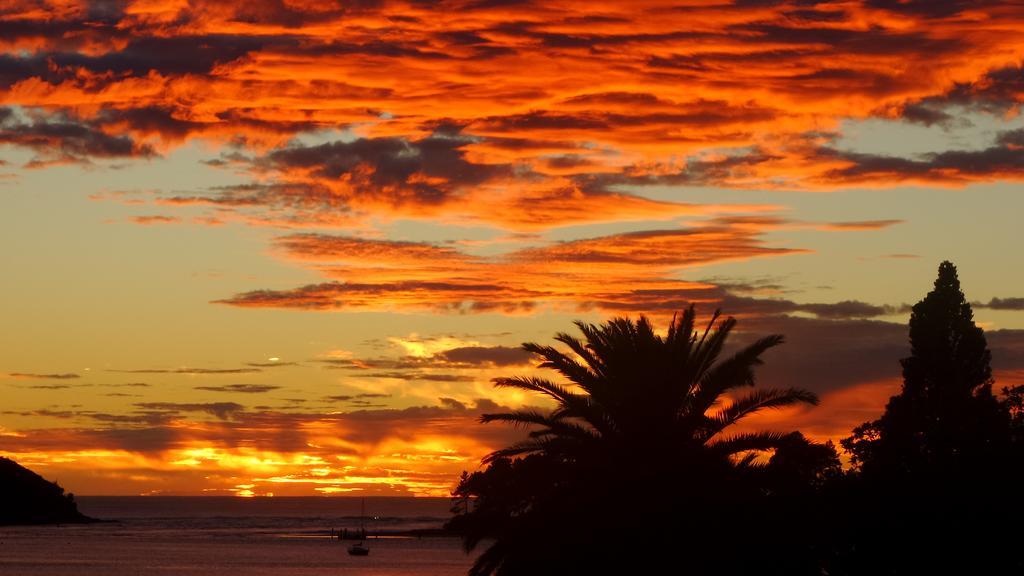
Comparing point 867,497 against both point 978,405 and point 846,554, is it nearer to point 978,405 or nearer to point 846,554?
point 846,554

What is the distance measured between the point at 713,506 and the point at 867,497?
10692mm

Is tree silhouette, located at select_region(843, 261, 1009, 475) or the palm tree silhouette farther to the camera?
tree silhouette, located at select_region(843, 261, 1009, 475)

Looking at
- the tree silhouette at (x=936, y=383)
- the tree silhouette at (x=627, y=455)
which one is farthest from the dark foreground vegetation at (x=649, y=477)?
the tree silhouette at (x=936, y=383)

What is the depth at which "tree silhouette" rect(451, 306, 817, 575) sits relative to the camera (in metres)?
33.2

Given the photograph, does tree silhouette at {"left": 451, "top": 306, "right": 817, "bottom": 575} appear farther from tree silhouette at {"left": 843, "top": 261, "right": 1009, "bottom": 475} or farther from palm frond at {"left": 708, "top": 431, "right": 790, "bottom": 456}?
tree silhouette at {"left": 843, "top": 261, "right": 1009, "bottom": 475}

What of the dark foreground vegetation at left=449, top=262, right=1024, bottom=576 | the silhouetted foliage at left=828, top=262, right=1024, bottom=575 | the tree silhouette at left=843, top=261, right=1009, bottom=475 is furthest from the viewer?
the tree silhouette at left=843, top=261, right=1009, bottom=475

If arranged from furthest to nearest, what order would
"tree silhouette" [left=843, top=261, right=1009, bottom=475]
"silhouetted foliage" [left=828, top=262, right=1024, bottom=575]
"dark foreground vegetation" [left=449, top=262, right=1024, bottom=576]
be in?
"tree silhouette" [left=843, top=261, right=1009, bottom=475], "silhouetted foliage" [left=828, top=262, right=1024, bottom=575], "dark foreground vegetation" [left=449, top=262, right=1024, bottom=576]

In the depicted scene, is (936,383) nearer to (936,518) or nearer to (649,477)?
(936,518)

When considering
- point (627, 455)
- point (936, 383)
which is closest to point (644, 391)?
point (627, 455)

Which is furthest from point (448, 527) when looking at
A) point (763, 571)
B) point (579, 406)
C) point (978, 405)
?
point (978, 405)

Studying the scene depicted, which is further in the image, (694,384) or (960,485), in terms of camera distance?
(960,485)

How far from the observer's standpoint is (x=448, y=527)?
39.7 m

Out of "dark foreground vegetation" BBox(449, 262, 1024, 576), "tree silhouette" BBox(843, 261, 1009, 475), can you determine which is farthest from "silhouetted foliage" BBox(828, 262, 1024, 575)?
"tree silhouette" BBox(843, 261, 1009, 475)

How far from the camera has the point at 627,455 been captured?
1332 inches
